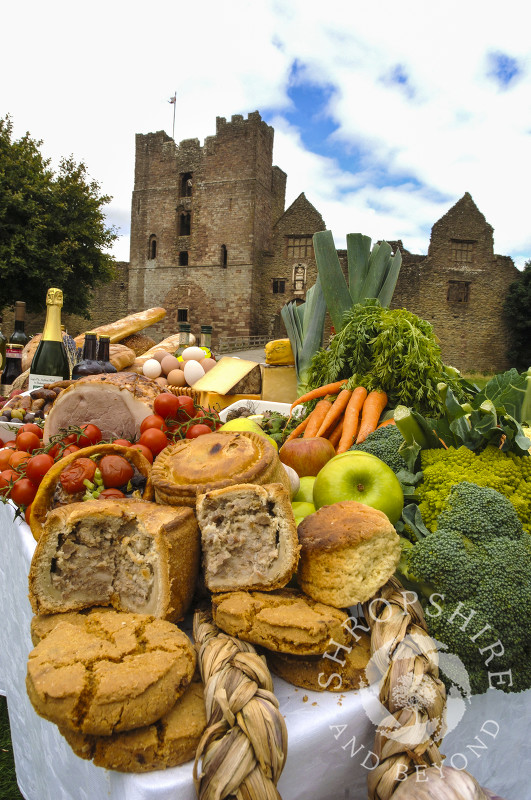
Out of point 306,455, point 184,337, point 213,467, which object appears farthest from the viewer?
point 184,337

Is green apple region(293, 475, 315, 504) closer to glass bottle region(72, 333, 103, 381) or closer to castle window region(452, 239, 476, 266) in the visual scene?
glass bottle region(72, 333, 103, 381)

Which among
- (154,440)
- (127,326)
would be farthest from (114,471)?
(127,326)

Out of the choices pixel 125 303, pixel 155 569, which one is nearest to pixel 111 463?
pixel 155 569

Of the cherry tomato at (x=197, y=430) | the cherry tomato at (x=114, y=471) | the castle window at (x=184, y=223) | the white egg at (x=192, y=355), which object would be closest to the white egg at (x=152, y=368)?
the white egg at (x=192, y=355)

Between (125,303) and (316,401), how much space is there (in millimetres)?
29196

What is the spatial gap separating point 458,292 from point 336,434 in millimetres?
25650

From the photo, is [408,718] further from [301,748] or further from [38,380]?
[38,380]

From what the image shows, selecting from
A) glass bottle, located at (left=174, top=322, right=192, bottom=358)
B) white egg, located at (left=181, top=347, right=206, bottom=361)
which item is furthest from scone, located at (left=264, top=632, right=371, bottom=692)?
glass bottle, located at (left=174, top=322, right=192, bottom=358)

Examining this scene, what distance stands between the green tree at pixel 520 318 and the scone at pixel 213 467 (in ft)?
88.0

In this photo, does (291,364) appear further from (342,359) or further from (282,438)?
(282,438)

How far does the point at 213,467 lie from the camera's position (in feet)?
4.09

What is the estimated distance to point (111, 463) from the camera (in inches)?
57.0

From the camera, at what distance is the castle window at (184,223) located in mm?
29297

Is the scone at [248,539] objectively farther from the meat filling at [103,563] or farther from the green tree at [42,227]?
the green tree at [42,227]
